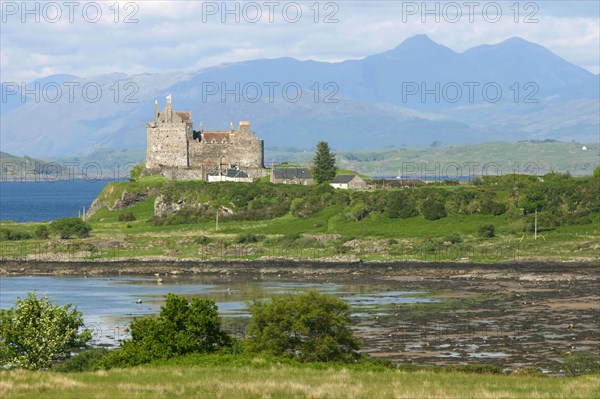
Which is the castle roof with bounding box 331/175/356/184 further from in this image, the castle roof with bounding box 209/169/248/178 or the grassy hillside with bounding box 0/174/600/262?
the castle roof with bounding box 209/169/248/178

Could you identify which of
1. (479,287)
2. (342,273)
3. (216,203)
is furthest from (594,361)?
(216,203)

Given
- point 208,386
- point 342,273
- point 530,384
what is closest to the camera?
point 208,386

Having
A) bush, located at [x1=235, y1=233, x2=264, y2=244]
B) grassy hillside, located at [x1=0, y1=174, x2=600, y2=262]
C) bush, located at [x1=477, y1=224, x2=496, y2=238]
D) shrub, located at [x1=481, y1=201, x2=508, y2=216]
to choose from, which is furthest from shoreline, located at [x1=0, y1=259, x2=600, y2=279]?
shrub, located at [x1=481, y1=201, x2=508, y2=216]

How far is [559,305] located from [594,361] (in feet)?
88.8

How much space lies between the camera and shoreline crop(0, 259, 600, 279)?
105000 millimetres

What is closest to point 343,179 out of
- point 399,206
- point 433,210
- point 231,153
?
point 231,153

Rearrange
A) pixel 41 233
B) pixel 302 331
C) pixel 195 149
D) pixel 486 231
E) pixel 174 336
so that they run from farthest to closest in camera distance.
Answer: pixel 195 149, pixel 41 233, pixel 486 231, pixel 302 331, pixel 174 336

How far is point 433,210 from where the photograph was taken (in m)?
133

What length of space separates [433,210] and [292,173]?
28709 mm

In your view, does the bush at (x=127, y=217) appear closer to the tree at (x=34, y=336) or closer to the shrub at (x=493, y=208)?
the shrub at (x=493, y=208)

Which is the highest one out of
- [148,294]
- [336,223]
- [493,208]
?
[493,208]

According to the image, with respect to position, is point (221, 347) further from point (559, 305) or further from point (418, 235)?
point (418, 235)

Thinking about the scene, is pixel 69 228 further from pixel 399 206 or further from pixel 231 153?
pixel 399 206

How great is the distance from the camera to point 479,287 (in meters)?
94.9
